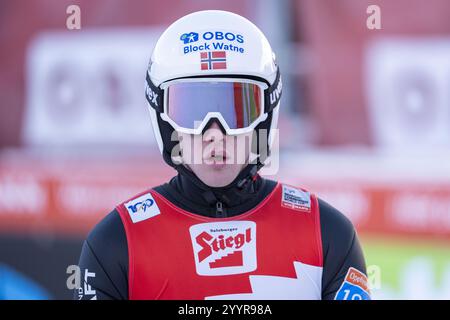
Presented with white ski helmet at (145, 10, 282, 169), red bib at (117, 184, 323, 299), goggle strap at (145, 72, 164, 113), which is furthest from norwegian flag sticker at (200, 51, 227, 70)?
red bib at (117, 184, 323, 299)

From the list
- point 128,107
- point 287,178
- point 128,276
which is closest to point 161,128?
point 128,276

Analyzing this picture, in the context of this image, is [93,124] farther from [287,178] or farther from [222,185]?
[222,185]

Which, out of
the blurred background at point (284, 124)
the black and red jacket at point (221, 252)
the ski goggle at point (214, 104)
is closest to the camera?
the black and red jacket at point (221, 252)

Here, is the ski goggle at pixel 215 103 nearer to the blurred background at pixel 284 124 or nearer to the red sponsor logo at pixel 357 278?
the red sponsor logo at pixel 357 278

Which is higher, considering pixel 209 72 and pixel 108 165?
pixel 209 72

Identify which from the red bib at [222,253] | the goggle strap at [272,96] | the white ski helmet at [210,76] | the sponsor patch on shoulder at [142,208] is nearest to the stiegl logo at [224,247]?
the red bib at [222,253]

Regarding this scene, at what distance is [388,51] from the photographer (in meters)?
6.75

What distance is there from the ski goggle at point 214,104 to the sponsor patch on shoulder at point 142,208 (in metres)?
0.24

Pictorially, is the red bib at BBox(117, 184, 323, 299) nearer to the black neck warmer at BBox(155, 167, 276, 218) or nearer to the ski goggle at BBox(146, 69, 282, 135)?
the black neck warmer at BBox(155, 167, 276, 218)

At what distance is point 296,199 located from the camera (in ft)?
9.32

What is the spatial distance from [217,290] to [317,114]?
14.4 feet

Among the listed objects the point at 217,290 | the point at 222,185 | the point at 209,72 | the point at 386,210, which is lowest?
the point at 386,210

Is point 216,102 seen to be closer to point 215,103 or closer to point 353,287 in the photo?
point 215,103

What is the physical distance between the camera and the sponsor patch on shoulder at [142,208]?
2.75m
